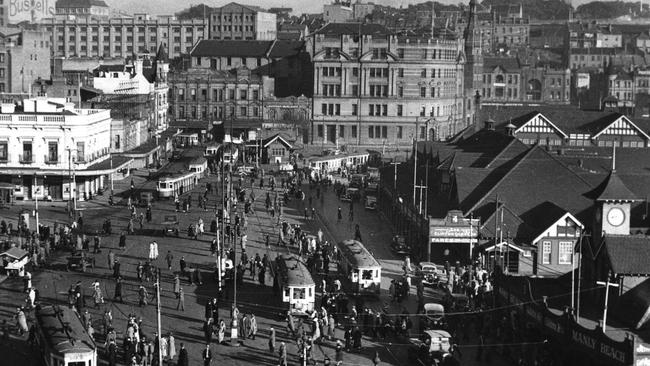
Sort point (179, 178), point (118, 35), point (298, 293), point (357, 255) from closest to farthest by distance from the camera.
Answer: point (298, 293) < point (357, 255) < point (179, 178) < point (118, 35)

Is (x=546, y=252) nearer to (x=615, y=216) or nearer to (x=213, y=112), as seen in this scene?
(x=615, y=216)

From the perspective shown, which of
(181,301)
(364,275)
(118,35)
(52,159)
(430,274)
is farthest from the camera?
(118,35)

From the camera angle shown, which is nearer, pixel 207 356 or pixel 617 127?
pixel 207 356

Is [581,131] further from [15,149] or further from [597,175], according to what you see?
[15,149]

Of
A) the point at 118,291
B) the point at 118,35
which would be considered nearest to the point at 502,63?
the point at 118,35

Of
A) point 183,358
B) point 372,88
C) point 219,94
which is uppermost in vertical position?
point 372,88

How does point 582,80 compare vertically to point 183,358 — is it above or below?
above

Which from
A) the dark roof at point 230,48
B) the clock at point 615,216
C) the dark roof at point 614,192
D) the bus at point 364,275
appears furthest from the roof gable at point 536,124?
the dark roof at point 230,48
